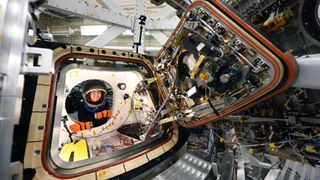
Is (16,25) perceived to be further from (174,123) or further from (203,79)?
(174,123)

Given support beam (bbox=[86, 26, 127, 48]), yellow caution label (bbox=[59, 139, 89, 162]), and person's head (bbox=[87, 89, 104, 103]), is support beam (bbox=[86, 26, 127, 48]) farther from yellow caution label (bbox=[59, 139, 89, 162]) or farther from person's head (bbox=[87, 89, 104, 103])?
yellow caution label (bbox=[59, 139, 89, 162])

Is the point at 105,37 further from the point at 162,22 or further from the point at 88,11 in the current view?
the point at 162,22

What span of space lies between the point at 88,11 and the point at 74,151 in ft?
8.68

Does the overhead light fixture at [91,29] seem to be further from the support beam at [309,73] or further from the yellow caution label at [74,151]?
the support beam at [309,73]

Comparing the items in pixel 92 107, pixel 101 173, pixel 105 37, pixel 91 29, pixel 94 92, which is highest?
pixel 91 29

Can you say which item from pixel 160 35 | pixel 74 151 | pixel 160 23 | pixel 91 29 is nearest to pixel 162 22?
pixel 160 23

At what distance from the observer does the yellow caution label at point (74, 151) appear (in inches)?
101

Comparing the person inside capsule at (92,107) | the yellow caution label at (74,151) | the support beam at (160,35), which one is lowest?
the yellow caution label at (74,151)

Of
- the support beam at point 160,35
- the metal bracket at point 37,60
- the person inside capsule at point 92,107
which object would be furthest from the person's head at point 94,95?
the metal bracket at point 37,60

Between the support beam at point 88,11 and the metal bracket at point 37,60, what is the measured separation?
2.64 meters

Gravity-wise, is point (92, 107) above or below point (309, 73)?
below

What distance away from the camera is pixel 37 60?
3.02 ft

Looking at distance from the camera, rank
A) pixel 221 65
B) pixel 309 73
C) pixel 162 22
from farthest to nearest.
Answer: pixel 162 22 → pixel 221 65 → pixel 309 73

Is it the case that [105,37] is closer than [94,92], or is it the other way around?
[94,92]
